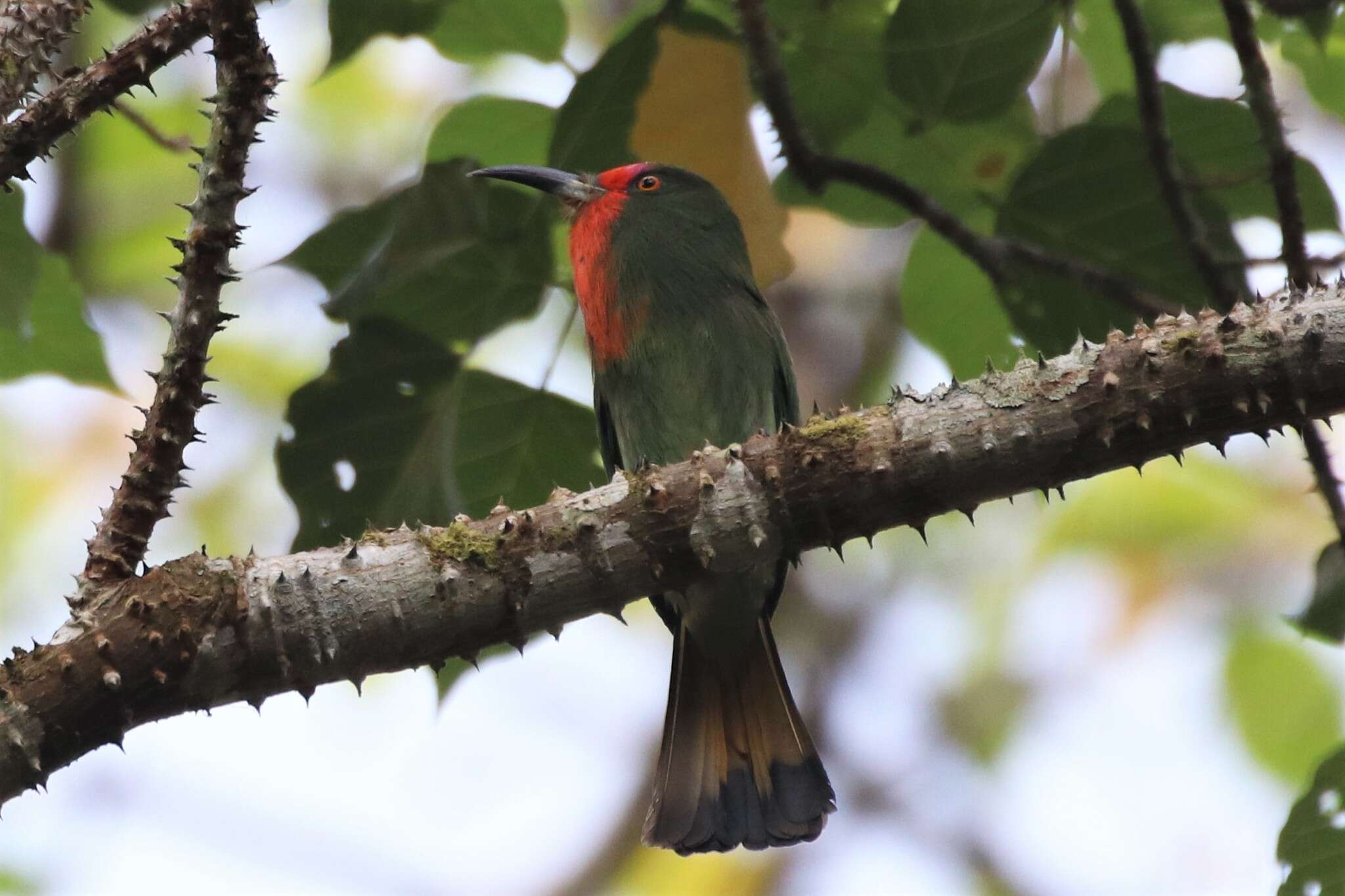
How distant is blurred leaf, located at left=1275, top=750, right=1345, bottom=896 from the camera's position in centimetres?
286

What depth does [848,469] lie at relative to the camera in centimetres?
241

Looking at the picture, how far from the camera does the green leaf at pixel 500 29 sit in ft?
11.8

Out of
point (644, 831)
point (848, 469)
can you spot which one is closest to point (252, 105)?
point (848, 469)

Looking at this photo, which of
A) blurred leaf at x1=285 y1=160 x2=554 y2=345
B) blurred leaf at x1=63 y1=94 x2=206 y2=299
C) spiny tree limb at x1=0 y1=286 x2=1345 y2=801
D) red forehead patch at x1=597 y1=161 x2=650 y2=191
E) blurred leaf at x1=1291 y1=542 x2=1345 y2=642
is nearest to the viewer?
spiny tree limb at x1=0 y1=286 x2=1345 y2=801

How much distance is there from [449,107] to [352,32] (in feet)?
1.47

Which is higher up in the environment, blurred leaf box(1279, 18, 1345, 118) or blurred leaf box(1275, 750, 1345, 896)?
blurred leaf box(1279, 18, 1345, 118)

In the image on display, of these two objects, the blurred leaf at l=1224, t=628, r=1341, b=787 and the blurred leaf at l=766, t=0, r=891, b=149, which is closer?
the blurred leaf at l=766, t=0, r=891, b=149

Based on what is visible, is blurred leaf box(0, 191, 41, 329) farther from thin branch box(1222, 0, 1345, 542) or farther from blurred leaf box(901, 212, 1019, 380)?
thin branch box(1222, 0, 1345, 542)

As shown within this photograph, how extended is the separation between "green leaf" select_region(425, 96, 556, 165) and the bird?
0.38 ft

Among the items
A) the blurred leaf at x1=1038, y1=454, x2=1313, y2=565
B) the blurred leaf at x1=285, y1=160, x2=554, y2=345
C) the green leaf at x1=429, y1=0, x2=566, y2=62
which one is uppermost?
the blurred leaf at x1=1038, y1=454, x2=1313, y2=565

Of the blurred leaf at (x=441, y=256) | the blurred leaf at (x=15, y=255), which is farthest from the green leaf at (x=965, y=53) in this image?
the blurred leaf at (x=15, y=255)

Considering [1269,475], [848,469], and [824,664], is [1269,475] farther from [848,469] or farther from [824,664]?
[848,469]

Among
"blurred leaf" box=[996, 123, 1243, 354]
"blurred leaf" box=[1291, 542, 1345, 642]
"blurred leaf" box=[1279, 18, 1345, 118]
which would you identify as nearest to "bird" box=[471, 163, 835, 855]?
"blurred leaf" box=[996, 123, 1243, 354]

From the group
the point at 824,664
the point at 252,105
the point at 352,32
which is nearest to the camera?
the point at 252,105
